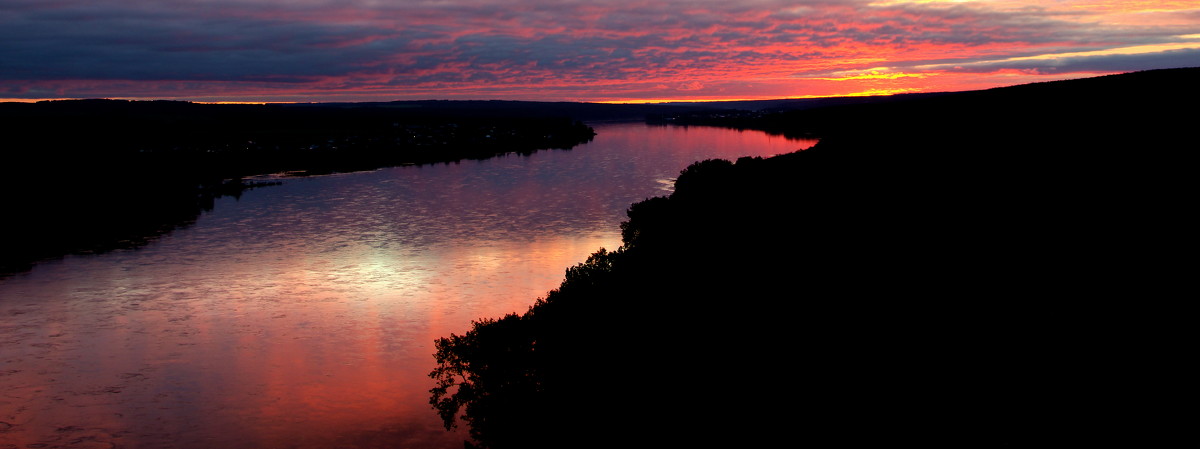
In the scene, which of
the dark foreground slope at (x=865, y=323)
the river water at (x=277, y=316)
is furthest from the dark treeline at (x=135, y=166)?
the dark foreground slope at (x=865, y=323)

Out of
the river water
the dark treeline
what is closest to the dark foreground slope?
the river water

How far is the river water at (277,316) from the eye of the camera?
1379 inches

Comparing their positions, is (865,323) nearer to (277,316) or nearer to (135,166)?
(277,316)

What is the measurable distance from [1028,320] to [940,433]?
780cm

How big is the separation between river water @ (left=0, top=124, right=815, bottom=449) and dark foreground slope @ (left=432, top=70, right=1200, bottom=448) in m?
7.45

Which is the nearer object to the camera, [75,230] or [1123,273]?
[1123,273]

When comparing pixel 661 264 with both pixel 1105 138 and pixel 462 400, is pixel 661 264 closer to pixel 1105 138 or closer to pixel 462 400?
pixel 462 400

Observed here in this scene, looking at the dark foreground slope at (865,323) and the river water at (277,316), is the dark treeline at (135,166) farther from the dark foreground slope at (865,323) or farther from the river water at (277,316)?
the dark foreground slope at (865,323)

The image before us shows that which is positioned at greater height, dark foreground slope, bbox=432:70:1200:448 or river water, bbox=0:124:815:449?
dark foreground slope, bbox=432:70:1200:448

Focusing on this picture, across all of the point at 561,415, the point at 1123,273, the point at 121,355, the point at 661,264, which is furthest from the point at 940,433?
the point at 121,355

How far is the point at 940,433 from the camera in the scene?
830 inches

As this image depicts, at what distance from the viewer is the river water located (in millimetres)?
35031

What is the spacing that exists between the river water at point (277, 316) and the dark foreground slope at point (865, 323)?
7454 mm

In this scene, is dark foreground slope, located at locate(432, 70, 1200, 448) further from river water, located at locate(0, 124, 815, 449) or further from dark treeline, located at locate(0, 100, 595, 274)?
Result: dark treeline, located at locate(0, 100, 595, 274)
